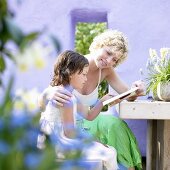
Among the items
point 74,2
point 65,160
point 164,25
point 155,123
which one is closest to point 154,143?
point 155,123

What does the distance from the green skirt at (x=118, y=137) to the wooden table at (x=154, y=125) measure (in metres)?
0.19

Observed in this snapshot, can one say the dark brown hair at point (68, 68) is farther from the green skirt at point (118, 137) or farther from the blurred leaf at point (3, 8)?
the blurred leaf at point (3, 8)

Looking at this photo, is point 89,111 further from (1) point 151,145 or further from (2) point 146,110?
(1) point 151,145

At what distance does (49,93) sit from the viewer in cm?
312

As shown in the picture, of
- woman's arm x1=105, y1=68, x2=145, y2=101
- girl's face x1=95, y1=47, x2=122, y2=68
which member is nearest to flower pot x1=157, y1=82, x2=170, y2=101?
girl's face x1=95, y1=47, x2=122, y2=68

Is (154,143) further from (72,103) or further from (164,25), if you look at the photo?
(72,103)

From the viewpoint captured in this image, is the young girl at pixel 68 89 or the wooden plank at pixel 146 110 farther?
the wooden plank at pixel 146 110

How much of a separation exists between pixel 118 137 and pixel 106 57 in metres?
0.65

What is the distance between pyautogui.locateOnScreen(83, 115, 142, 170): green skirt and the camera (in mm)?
3922

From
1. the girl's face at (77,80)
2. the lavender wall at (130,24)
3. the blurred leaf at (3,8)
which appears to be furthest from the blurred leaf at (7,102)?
the lavender wall at (130,24)

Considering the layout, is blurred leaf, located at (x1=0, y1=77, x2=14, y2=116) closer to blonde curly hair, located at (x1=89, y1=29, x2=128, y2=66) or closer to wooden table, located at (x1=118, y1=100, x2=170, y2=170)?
wooden table, located at (x1=118, y1=100, x2=170, y2=170)

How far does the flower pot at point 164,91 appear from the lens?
3.63m

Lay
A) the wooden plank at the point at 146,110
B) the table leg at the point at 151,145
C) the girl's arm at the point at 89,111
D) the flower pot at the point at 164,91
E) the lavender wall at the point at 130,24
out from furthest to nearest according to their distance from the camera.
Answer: the lavender wall at the point at 130,24
the table leg at the point at 151,145
the flower pot at the point at 164,91
the girl's arm at the point at 89,111
the wooden plank at the point at 146,110

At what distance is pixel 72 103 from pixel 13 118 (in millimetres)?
2263
